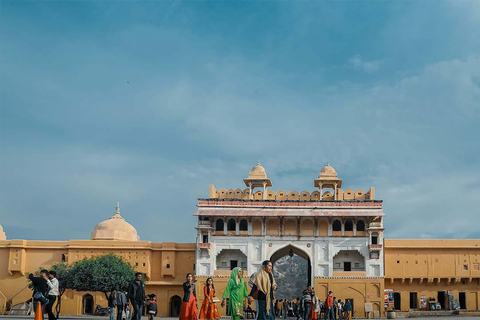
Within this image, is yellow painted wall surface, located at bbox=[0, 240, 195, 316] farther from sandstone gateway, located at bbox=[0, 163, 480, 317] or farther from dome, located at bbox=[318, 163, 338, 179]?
dome, located at bbox=[318, 163, 338, 179]

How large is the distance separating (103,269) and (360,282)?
16810 millimetres

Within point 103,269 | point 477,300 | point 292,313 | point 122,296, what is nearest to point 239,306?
point 122,296

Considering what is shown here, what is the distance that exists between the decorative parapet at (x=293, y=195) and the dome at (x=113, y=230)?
9.23 metres

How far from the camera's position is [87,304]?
45562 millimetres

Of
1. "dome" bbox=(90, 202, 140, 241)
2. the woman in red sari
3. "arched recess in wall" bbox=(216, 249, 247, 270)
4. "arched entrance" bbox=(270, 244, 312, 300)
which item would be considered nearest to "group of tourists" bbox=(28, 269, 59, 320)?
the woman in red sari

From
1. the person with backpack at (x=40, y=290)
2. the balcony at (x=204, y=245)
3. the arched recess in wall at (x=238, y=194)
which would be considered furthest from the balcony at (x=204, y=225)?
the person with backpack at (x=40, y=290)

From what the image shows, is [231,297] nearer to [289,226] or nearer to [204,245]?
[204,245]

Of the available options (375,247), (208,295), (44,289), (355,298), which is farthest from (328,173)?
(44,289)

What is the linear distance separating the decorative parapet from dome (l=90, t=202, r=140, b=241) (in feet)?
30.3

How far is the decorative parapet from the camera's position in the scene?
4450cm

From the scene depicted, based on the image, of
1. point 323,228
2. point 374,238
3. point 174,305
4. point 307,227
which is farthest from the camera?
point 174,305

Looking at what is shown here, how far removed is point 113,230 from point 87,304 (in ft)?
20.8

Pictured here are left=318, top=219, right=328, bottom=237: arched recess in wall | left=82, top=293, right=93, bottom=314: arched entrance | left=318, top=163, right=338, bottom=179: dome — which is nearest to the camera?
left=318, top=219, right=328, bottom=237: arched recess in wall

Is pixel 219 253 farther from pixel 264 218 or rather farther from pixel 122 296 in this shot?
pixel 122 296
